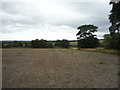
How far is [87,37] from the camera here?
23.6 m

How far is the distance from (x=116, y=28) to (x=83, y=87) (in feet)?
29.7

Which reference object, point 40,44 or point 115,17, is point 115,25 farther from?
point 40,44

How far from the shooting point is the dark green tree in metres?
22.9

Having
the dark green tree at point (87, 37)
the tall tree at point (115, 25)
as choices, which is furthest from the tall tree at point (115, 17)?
the dark green tree at point (87, 37)

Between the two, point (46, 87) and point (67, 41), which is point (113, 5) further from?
point (67, 41)

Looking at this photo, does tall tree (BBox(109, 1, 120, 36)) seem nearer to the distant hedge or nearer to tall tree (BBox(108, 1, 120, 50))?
tall tree (BBox(108, 1, 120, 50))

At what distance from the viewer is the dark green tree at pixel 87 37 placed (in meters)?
22.9

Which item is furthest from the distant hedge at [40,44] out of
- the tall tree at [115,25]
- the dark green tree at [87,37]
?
the tall tree at [115,25]

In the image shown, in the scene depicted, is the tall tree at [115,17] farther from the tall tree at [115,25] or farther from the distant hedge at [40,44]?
the distant hedge at [40,44]

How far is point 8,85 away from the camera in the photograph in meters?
2.91

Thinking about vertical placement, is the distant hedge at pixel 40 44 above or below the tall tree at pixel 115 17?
Result: below

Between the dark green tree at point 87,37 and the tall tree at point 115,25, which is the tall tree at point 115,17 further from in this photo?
the dark green tree at point 87,37

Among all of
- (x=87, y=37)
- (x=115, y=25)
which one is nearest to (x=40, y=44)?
(x=87, y=37)

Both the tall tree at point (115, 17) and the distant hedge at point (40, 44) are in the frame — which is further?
the distant hedge at point (40, 44)
